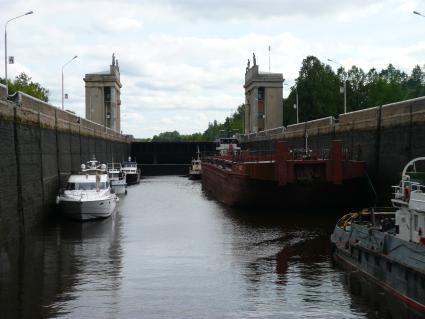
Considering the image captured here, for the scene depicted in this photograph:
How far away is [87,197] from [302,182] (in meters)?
14.7

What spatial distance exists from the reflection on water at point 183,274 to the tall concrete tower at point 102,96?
88.8 meters

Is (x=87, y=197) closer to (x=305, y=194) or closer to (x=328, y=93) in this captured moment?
(x=305, y=194)

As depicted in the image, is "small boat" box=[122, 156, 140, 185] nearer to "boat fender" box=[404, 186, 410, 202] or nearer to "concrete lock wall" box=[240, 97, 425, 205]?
"concrete lock wall" box=[240, 97, 425, 205]

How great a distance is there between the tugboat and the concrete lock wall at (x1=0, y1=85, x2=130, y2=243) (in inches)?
624

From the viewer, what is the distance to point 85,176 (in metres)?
43.1

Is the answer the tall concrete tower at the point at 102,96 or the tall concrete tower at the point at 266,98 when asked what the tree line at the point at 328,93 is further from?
the tall concrete tower at the point at 102,96

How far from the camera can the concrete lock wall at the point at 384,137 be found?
125 ft

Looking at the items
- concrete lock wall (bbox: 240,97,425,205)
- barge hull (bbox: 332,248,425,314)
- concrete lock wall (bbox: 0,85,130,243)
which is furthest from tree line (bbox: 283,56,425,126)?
barge hull (bbox: 332,248,425,314)

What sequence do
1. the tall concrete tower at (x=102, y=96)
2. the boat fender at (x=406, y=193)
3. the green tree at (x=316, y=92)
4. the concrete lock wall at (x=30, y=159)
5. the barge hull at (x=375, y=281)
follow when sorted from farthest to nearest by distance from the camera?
the tall concrete tower at (x=102, y=96) → the green tree at (x=316, y=92) → the concrete lock wall at (x=30, y=159) → the boat fender at (x=406, y=193) → the barge hull at (x=375, y=281)

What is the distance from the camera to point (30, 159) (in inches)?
1423

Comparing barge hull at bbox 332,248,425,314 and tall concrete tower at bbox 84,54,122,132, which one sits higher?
tall concrete tower at bbox 84,54,122,132

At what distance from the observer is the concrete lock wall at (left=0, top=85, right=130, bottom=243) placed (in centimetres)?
3092

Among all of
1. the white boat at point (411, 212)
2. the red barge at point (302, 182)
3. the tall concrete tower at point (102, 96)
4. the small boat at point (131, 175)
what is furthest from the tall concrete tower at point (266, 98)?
the white boat at point (411, 212)

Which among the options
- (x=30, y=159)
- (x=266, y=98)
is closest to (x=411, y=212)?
(x=30, y=159)
